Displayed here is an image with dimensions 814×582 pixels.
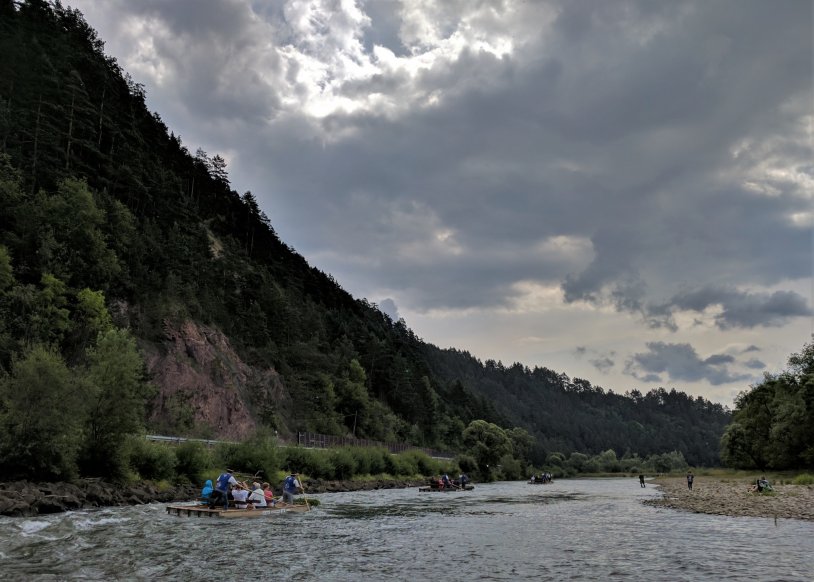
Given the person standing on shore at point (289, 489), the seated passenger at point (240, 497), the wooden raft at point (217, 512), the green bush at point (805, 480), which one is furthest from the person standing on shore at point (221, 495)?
the green bush at point (805, 480)

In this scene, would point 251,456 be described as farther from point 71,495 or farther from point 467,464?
point 467,464

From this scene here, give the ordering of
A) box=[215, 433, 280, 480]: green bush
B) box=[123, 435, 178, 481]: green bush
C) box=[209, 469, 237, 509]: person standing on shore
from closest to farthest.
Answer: box=[209, 469, 237, 509]: person standing on shore
box=[123, 435, 178, 481]: green bush
box=[215, 433, 280, 480]: green bush

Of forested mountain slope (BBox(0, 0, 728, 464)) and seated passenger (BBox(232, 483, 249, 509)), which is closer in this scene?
seated passenger (BBox(232, 483, 249, 509))

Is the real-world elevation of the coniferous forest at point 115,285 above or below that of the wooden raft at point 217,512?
above

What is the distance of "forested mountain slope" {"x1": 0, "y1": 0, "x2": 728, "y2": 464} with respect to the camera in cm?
6444

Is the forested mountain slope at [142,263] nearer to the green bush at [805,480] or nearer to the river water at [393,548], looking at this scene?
the river water at [393,548]

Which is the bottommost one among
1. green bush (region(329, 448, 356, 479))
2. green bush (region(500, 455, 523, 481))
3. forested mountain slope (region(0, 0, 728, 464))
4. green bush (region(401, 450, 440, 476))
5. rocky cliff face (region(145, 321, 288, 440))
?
green bush (region(500, 455, 523, 481))

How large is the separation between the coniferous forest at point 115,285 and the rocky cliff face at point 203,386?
2.40ft

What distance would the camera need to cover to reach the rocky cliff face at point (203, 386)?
6819 centimetres

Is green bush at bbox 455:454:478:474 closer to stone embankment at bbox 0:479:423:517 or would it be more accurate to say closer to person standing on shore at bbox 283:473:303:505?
stone embankment at bbox 0:479:423:517

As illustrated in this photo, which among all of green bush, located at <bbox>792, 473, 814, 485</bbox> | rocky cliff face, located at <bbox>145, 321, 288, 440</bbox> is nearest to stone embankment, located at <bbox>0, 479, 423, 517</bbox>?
rocky cliff face, located at <bbox>145, 321, 288, 440</bbox>

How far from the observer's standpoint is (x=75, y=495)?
34500 mm

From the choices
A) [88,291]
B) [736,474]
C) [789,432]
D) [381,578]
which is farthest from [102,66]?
[736,474]

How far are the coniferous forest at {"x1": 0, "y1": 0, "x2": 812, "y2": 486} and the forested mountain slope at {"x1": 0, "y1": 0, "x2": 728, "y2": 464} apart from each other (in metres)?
0.29
